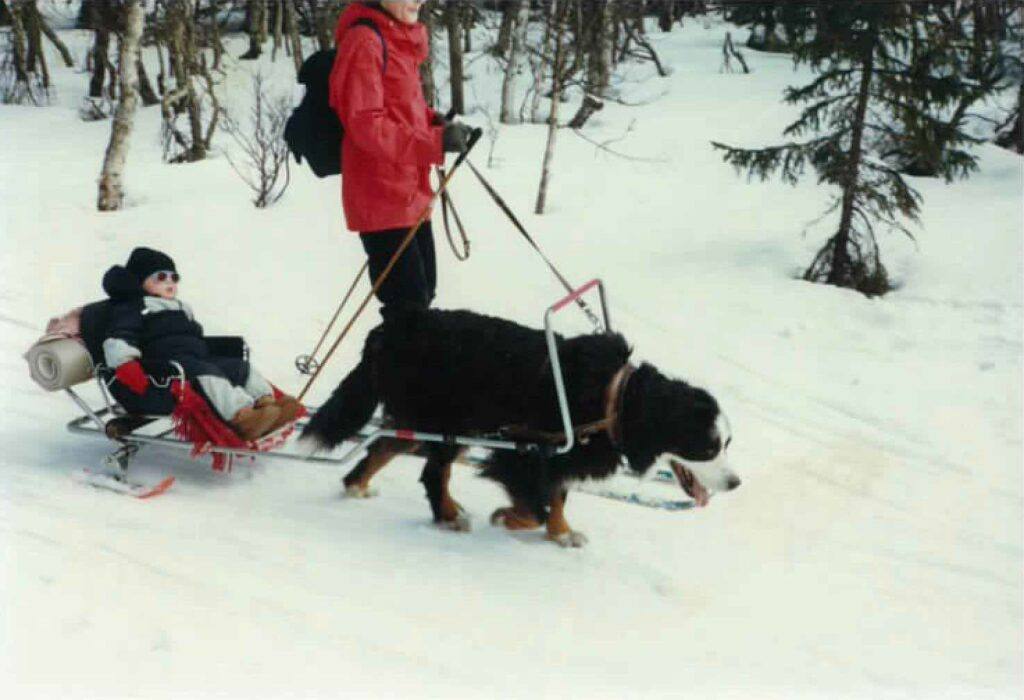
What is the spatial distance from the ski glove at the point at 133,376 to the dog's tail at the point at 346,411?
642 millimetres

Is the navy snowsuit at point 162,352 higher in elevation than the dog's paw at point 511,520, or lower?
higher

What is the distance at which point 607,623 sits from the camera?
3.23 metres

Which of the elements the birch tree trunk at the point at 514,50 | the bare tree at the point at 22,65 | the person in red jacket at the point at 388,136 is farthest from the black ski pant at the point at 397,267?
the bare tree at the point at 22,65

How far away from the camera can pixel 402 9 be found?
379 centimetres

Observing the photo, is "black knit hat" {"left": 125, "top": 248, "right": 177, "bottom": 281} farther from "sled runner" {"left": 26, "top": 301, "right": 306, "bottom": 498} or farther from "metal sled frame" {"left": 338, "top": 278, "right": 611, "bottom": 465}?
"metal sled frame" {"left": 338, "top": 278, "right": 611, "bottom": 465}

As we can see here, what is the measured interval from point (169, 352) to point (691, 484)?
6.81ft

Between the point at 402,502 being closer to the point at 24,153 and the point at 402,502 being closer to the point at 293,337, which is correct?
the point at 293,337

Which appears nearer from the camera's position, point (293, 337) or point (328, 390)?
point (328, 390)

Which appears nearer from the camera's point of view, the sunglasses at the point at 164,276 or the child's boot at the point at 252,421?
the child's boot at the point at 252,421

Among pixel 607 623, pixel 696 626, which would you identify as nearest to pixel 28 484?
pixel 607 623

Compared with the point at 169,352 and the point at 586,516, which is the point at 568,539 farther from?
the point at 169,352

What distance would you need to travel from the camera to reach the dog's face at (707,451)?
331 cm

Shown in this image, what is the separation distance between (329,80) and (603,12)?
8.34 m

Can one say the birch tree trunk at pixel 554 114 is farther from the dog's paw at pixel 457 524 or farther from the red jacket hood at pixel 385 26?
→ the dog's paw at pixel 457 524
